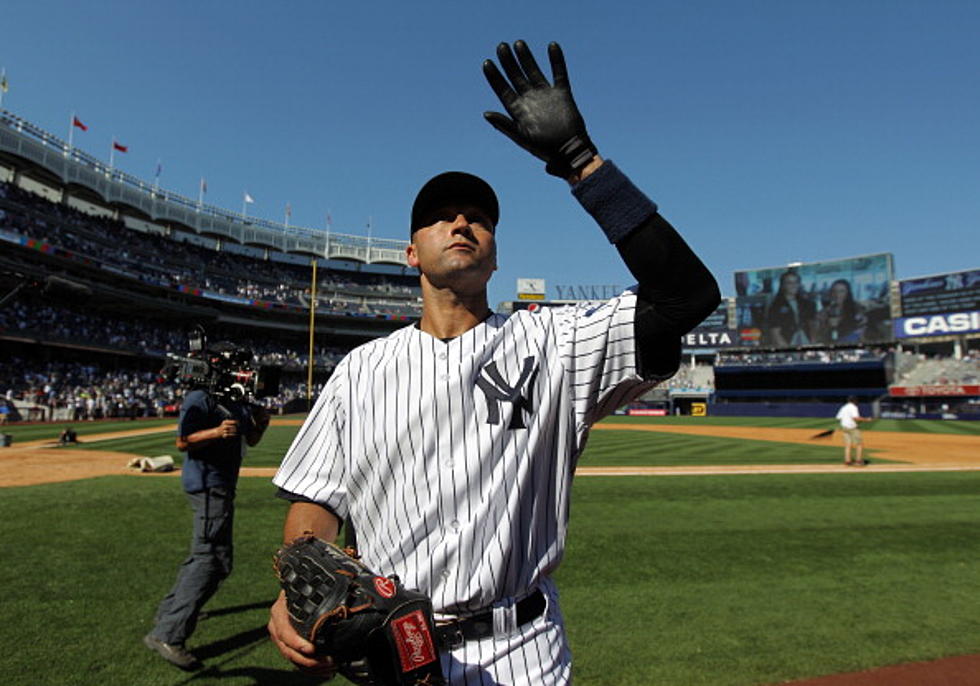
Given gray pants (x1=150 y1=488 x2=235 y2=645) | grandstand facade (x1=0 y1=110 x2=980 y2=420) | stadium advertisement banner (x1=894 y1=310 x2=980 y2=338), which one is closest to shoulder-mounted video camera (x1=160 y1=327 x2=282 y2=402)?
gray pants (x1=150 y1=488 x2=235 y2=645)

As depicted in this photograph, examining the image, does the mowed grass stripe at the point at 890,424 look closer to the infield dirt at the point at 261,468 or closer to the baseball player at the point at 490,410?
the infield dirt at the point at 261,468

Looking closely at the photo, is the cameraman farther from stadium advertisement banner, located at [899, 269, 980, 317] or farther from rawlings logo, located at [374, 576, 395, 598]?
stadium advertisement banner, located at [899, 269, 980, 317]

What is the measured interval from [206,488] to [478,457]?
3.49 meters

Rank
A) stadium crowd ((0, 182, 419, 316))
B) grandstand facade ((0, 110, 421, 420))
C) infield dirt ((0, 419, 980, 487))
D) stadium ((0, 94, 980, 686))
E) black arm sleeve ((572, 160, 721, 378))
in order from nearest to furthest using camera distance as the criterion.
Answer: black arm sleeve ((572, 160, 721, 378)) < stadium ((0, 94, 980, 686)) < infield dirt ((0, 419, 980, 487)) < grandstand facade ((0, 110, 421, 420)) < stadium crowd ((0, 182, 419, 316))

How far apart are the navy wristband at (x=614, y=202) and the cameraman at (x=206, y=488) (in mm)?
3678

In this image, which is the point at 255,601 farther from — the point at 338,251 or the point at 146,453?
the point at 338,251

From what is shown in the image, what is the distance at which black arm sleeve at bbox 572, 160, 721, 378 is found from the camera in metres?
1.45

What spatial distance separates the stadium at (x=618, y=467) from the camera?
4.06m

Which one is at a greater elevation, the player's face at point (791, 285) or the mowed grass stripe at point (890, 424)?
the player's face at point (791, 285)

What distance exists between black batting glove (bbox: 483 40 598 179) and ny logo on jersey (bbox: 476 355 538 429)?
0.59 meters

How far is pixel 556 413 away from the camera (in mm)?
1688

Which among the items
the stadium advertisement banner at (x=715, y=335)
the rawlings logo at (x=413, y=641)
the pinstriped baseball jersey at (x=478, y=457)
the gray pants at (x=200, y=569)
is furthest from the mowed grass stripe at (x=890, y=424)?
the rawlings logo at (x=413, y=641)

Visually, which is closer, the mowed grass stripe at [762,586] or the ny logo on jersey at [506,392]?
the ny logo on jersey at [506,392]

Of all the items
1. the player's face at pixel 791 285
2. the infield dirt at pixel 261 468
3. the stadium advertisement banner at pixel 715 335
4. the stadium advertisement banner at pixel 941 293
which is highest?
the player's face at pixel 791 285
